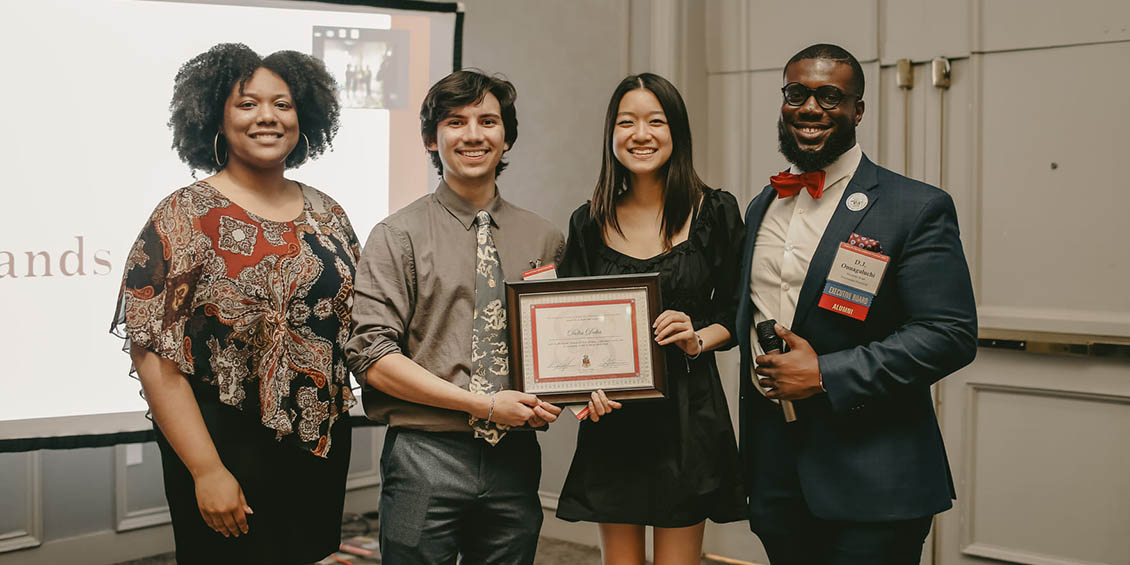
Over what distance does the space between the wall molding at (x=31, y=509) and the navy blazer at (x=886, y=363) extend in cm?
286

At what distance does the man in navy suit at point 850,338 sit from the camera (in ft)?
5.06

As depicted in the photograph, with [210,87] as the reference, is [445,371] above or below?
below

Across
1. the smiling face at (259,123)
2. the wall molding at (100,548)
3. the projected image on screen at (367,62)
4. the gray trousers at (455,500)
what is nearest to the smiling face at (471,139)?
the smiling face at (259,123)

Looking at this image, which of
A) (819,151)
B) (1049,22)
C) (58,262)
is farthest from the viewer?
(1049,22)

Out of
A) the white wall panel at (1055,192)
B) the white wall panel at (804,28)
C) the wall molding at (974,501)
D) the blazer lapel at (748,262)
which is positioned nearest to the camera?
the blazer lapel at (748,262)

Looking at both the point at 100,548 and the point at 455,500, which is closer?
the point at 455,500

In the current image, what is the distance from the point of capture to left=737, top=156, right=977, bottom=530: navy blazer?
1.54 m

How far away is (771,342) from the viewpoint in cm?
163

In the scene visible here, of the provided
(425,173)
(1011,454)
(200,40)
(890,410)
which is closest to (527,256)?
(890,410)

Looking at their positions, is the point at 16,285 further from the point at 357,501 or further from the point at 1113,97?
the point at 1113,97

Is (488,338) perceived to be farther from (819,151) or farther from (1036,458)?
(1036,458)

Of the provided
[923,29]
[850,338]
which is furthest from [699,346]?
[923,29]

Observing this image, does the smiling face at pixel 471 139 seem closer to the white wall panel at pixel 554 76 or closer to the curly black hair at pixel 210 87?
the curly black hair at pixel 210 87

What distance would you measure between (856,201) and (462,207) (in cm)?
84
